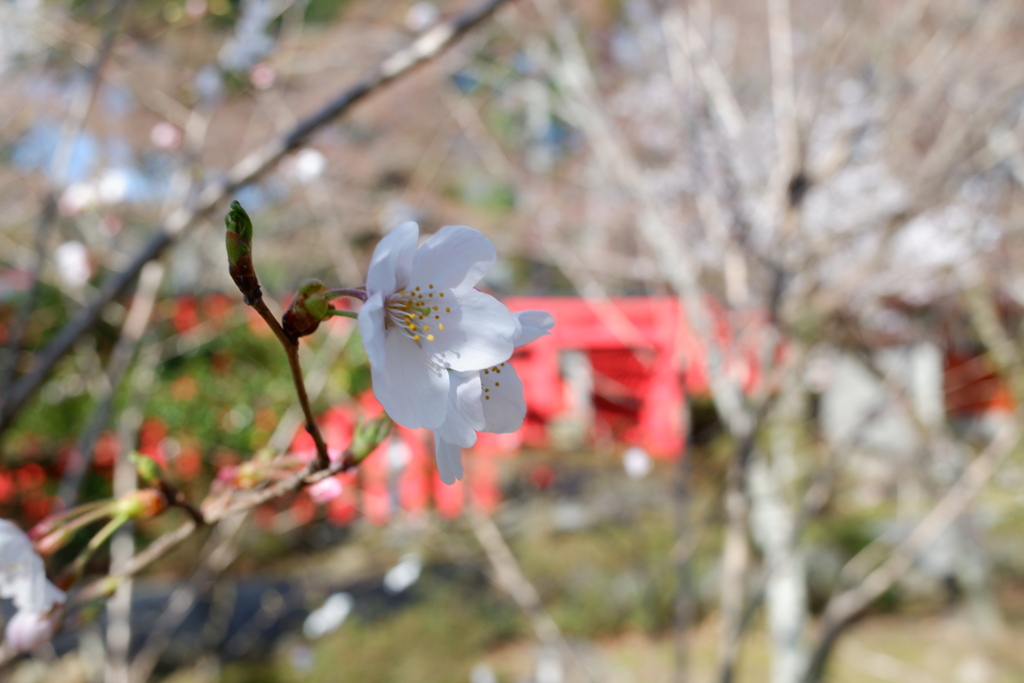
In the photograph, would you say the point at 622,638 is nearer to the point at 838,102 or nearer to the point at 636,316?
the point at 636,316

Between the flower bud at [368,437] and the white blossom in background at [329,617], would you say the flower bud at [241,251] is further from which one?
the white blossom in background at [329,617]

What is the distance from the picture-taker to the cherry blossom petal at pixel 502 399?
55 centimetres

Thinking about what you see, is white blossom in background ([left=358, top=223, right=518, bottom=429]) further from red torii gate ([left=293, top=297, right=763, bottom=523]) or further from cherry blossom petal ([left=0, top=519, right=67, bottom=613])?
red torii gate ([left=293, top=297, right=763, bottom=523])

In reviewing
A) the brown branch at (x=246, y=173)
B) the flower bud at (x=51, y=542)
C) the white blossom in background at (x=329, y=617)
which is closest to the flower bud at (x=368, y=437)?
the flower bud at (x=51, y=542)

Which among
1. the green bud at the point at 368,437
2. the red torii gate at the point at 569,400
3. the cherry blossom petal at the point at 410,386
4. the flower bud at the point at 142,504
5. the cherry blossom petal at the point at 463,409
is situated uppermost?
the cherry blossom petal at the point at 410,386

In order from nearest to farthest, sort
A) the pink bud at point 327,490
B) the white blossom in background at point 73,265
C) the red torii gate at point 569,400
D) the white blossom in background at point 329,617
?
the pink bud at point 327,490 → the white blossom in background at point 73,265 → the white blossom in background at point 329,617 → the red torii gate at point 569,400

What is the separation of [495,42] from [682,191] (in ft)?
4.56

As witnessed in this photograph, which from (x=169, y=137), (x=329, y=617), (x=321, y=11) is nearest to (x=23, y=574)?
(x=169, y=137)

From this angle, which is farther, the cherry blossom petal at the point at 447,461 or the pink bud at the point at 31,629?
the pink bud at the point at 31,629

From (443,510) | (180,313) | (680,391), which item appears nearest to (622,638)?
(443,510)

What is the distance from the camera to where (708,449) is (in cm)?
550

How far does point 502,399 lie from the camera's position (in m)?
0.56

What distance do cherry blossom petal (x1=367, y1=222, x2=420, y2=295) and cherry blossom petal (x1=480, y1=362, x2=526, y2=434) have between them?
0.38 ft

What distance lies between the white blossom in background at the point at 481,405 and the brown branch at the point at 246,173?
575mm
